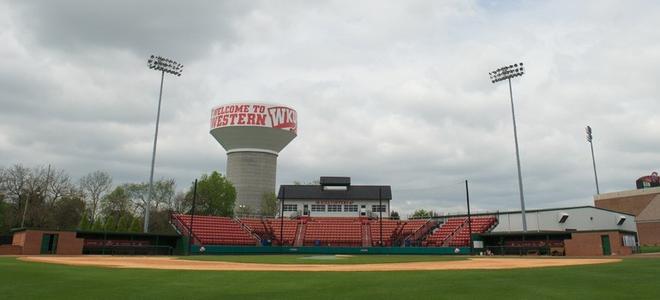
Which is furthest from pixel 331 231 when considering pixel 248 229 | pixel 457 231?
pixel 457 231

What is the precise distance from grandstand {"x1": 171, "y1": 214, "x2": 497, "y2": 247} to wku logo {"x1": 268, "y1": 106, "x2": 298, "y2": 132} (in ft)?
91.2

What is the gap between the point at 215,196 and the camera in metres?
89.2

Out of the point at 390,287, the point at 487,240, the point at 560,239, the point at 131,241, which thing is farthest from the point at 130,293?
the point at 487,240

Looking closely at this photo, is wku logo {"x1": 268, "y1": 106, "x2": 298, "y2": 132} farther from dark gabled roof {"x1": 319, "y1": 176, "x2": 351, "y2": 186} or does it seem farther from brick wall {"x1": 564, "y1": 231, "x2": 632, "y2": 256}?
brick wall {"x1": 564, "y1": 231, "x2": 632, "y2": 256}

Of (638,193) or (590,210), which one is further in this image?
(638,193)

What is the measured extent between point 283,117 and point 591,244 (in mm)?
65741

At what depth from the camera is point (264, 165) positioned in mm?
100438

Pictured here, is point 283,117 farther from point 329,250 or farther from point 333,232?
point 329,250

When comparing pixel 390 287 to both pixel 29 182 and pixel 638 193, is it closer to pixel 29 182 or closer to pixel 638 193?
pixel 29 182

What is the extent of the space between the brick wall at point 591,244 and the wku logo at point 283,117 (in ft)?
207

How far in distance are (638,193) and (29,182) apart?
365 ft

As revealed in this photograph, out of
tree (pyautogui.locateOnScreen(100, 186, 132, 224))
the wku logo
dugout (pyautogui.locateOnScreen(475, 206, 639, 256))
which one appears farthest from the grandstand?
tree (pyautogui.locateOnScreen(100, 186, 132, 224))

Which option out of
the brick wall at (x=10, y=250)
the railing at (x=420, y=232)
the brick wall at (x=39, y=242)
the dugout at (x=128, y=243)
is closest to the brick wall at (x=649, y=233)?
the railing at (x=420, y=232)

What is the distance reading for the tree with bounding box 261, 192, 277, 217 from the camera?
97.4 metres
